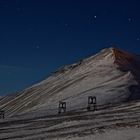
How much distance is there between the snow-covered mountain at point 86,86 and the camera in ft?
305

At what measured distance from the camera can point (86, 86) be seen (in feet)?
359

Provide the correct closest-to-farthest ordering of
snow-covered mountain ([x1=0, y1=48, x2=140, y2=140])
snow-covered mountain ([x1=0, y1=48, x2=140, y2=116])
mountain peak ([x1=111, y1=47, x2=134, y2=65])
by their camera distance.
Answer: snow-covered mountain ([x1=0, y1=48, x2=140, y2=140]) → snow-covered mountain ([x1=0, y1=48, x2=140, y2=116]) → mountain peak ([x1=111, y1=47, x2=134, y2=65])

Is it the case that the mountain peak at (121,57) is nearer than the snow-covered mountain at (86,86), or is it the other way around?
the snow-covered mountain at (86,86)

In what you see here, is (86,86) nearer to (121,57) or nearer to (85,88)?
(85,88)

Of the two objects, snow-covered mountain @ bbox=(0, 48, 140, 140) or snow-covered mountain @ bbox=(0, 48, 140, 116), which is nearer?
snow-covered mountain @ bbox=(0, 48, 140, 140)

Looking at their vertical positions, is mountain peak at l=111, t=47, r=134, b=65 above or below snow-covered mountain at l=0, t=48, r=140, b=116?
above

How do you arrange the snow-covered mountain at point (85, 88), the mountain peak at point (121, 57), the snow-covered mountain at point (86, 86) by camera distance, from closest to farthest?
the snow-covered mountain at point (85, 88) → the snow-covered mountain at point (86, 86) → the mountain peak at point (121, 57)

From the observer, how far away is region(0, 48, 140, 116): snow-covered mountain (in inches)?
3663

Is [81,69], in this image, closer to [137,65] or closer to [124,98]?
[137,65]

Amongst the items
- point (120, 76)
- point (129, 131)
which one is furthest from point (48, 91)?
point (129, 131)

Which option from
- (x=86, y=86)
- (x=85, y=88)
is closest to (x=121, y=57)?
(x=86, y=86)

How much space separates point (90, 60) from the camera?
141 meters

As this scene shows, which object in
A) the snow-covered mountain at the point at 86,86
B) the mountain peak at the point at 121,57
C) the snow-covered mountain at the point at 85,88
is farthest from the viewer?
the mountain peak at the point at 121,57

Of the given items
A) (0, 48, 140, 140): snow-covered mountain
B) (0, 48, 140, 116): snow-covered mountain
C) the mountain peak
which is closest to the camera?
(0, 48, 140, 140): snow-covered mountain
